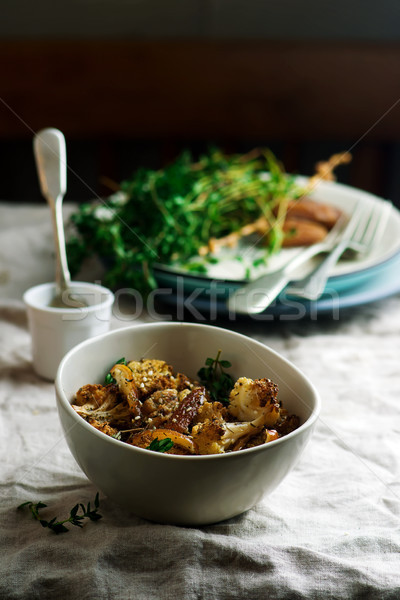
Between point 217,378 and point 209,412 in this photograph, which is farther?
point 217,378

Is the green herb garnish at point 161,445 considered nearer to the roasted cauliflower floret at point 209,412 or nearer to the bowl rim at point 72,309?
the roasted cauliflower floret at point 209,412

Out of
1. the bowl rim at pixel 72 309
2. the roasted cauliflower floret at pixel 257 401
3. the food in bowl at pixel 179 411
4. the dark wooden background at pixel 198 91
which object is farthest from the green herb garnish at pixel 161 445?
the dark wooden background at pixel 198 91

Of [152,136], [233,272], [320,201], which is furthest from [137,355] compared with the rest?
[152,136]

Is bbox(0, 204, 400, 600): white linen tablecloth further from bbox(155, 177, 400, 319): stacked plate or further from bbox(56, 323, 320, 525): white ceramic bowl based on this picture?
bbox(155, 177, 400, 319): stacked plate

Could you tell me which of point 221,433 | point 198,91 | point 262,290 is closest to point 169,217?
point 262,290

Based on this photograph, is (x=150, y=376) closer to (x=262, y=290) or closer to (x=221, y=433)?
(x=221, y=433)

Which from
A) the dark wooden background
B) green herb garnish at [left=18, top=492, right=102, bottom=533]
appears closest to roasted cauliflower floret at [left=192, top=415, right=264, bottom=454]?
green herb garnish at [left=18, top=492, right=102, bottom=533]
